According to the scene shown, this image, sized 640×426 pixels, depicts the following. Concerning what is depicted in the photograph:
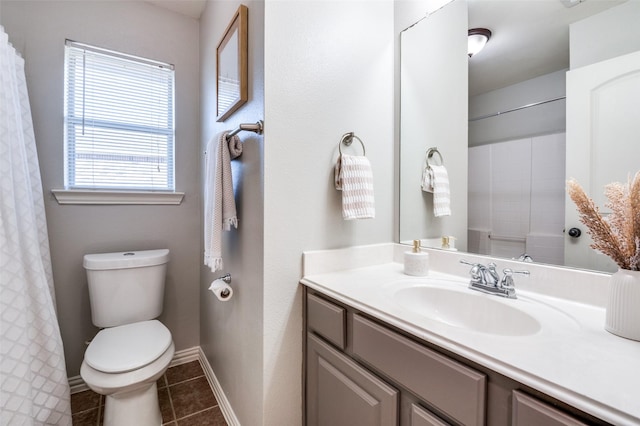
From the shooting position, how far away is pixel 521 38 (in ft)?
3.44

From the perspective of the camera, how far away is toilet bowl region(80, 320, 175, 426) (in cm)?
114

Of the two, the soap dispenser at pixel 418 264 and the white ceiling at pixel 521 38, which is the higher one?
the white ceiling at pixel 521 38

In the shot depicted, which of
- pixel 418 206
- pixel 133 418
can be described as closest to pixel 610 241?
pixel 418 206

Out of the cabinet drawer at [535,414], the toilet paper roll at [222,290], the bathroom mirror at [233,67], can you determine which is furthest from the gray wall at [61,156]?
the cabinet drawer at [535,414]

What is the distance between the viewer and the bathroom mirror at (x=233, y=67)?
3.80ft

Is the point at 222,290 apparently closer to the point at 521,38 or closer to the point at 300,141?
the point at 300,141

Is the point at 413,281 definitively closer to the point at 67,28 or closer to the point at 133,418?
the point at 133,418

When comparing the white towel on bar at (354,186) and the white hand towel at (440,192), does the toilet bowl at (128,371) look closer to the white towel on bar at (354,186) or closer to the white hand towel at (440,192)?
the white towel on bar at (354,186)

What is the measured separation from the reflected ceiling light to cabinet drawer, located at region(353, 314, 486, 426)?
1.18 metres

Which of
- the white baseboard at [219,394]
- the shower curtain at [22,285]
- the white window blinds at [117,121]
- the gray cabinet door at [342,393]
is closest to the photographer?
the gray cabinet door at [342,393]

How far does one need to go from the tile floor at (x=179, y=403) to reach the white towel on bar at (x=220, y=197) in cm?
88

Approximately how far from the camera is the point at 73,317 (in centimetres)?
163

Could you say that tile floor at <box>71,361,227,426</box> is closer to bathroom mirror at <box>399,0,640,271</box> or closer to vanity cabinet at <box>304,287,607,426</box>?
vanity cabinet at <box>304,287,607,426</box>

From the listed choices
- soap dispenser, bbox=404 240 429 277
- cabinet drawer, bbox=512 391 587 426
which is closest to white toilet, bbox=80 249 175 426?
soap dispenser, bbox=404 240 429 277
